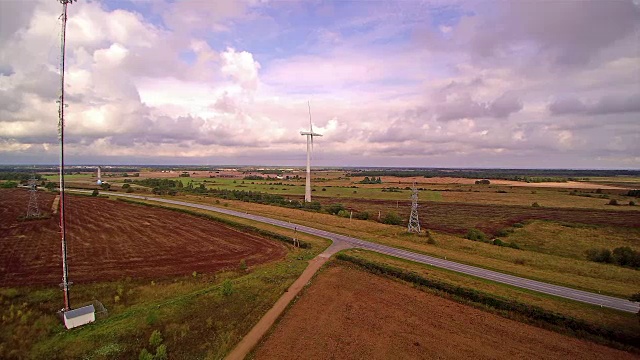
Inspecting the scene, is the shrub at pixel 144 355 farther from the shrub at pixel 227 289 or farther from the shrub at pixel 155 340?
the shrub at pixel 227 289

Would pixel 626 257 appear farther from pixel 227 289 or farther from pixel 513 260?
pixel 227 289

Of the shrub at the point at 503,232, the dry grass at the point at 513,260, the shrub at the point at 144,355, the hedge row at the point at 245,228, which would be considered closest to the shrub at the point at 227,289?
the shrub at the point at 144,355

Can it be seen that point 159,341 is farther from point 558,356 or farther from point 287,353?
point 558,356

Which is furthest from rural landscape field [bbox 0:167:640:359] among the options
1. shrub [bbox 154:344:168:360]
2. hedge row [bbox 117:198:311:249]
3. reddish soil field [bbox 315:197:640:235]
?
reddish soil field [bbox 315:197:640:235]

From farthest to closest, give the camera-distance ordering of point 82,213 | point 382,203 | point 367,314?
1. point 382,203
2. point 82,213
3. point 367,314

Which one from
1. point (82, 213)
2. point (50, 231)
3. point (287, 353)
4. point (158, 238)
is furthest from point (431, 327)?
point (82, 213)

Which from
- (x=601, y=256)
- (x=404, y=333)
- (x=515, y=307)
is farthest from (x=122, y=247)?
(x=601, y=256)

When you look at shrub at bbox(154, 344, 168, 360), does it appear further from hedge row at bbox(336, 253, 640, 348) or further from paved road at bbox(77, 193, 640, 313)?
paved road at bbox(77, 193, 640, 313)
